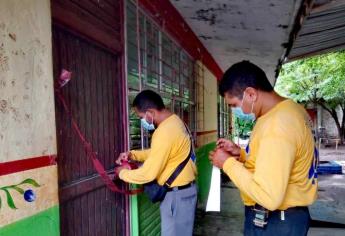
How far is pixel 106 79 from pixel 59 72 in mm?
744

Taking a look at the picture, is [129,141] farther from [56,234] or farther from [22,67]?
[22,67]

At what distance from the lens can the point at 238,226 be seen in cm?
570

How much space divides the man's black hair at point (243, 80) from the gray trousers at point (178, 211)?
1272mm

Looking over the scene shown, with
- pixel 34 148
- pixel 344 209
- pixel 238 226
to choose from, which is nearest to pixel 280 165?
pixel 34 148

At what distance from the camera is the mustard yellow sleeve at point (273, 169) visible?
1.73 m

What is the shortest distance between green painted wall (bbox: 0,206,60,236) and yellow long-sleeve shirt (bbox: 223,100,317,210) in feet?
3.07

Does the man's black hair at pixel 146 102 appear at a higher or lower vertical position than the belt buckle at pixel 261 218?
higher

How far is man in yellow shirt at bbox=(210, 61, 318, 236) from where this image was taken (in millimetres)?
1743

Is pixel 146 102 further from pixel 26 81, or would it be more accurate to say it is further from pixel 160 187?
pixel 26 81

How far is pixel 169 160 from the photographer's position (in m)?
2.92

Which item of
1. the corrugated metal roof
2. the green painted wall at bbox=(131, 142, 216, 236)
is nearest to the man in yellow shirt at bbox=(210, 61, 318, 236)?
the green painted wall at bbox=(131, 142, 216, 236)

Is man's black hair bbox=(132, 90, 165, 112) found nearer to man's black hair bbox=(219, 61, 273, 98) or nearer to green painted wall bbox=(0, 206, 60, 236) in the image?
man's black hair bbox=(219, 61, 273, 98)

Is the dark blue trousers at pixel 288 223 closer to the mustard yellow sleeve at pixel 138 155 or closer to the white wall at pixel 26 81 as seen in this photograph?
the white wall at pixel 26 81

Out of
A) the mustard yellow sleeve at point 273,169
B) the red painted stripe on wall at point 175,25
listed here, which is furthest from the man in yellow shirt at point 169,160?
the red painted stripe on wall at point 175,25
